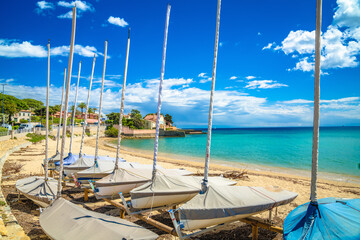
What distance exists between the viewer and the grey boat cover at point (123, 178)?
28.7 ft

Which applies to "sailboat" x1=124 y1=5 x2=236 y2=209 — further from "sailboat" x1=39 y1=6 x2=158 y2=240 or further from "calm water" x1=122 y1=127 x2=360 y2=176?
"calm water" x1=122 y1=127 x2=360 y2=176

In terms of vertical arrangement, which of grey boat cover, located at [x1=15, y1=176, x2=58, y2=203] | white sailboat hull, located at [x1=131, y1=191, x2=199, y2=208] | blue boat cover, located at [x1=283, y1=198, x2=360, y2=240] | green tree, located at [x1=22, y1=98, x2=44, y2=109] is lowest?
grey boat cover, located at [x1=15, y1=176, x2=58, y2=203]

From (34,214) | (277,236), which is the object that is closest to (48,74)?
(34,214)

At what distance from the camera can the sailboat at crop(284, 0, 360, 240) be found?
4215 millimetres

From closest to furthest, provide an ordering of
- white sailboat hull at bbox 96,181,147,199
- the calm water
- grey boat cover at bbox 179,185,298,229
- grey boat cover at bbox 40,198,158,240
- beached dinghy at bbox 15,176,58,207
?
grey boat cover at bbox 40,198,158,240 < grey boat cover at bbox 179,185,298,229 < beached dinghy at bbox 15,176,58,207 < white sailboat hull at bbox 96,181,147,199 < the calm water

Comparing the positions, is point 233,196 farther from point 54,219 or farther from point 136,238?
point 54,219

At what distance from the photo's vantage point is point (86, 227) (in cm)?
491

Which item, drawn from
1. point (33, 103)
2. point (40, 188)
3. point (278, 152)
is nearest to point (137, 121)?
point (33, 103)

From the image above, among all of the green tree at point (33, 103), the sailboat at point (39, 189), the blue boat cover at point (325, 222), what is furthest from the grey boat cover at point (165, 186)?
the green tree at point (33, 103)

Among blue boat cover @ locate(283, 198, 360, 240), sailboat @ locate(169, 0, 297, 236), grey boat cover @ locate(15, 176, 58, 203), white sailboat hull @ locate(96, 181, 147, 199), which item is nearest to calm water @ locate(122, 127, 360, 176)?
sailboat @ locate(169, 0, 297, 236)

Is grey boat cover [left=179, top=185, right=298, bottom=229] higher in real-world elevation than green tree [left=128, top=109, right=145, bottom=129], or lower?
lower

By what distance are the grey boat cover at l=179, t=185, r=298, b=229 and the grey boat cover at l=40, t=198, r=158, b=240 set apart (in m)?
1.36

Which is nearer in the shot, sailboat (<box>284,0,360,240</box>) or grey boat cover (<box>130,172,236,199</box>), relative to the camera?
sailboat (<box>284,0,360,240</box>)

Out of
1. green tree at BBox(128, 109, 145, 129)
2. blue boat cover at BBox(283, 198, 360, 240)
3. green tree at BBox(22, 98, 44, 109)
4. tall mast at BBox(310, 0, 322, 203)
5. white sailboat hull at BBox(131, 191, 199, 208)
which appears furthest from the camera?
green tree at BBox(22, 98, 44, 109)
